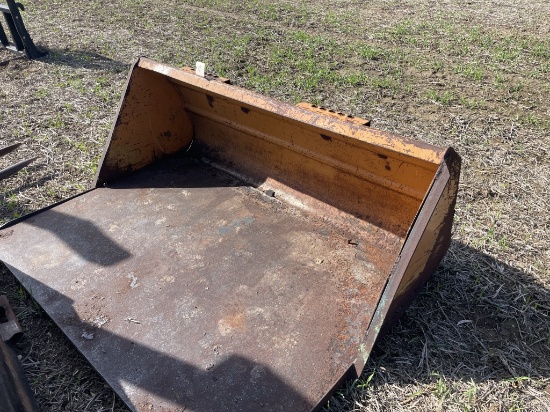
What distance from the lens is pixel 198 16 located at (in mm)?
8586

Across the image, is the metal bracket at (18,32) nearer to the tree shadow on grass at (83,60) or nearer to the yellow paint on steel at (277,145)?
the tree shadow on grass at (83,60)

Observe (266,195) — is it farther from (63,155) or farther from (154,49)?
→ (154,49)

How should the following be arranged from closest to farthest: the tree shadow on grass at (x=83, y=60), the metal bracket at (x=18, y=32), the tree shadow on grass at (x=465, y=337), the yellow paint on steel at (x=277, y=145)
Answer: the tree shadow on grass at (x=465, y=337) → the yellow paint on steel at (x=277, y=145) → the tree shadow on grass at (x=83, y=60) → the metal bracket at (x=18, y=32)

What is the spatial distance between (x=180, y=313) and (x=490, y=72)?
17.2ft

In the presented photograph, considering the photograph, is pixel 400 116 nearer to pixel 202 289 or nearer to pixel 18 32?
pixel 202 289

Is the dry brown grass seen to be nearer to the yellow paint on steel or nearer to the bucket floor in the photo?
the bucket floor

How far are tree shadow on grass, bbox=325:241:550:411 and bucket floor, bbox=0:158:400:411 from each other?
19cm

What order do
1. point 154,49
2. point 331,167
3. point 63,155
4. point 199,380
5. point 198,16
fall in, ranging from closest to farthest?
point 199,380
point 331,167
point 63,155
point 154,49
point 198,16

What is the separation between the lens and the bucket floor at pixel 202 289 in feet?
6.48

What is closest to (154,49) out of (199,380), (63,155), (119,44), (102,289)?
(119,44)

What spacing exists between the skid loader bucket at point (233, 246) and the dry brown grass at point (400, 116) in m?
0.20

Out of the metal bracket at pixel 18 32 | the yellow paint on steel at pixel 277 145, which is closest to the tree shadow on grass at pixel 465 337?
the yellow paint on steel at pixel 277 145

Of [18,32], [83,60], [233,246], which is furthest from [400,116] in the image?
[18,32]

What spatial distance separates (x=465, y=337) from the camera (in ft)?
7.52
